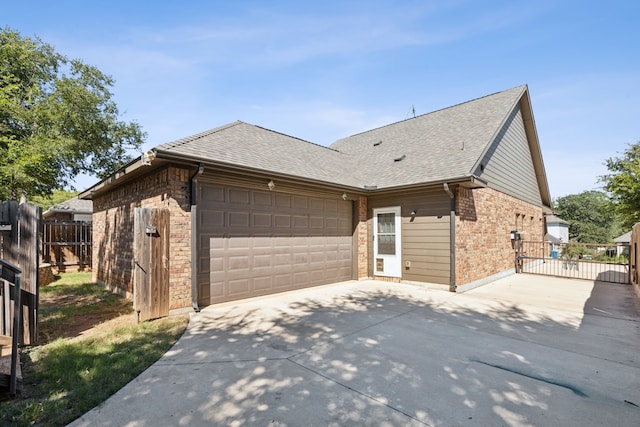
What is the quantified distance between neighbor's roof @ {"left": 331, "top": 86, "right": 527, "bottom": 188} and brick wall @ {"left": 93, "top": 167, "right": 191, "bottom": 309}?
240 inches

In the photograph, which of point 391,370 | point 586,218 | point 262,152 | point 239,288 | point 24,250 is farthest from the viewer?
point 586,218

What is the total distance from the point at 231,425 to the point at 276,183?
588 centimetres

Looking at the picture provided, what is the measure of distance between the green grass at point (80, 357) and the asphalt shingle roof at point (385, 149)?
3148 millimetres

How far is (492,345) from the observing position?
4.40 m

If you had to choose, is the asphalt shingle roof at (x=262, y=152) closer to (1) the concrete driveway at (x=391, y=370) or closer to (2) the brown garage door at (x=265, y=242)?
(2) the brown garage door at (x=265, y=242)

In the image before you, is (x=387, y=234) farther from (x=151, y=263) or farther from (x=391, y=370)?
(x=151, y=263)

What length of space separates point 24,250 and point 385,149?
11.1 meters

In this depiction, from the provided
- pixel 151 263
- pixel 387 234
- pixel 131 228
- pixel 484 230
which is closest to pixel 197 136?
pixel 131 228

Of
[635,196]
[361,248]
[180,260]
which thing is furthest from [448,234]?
[635,196]

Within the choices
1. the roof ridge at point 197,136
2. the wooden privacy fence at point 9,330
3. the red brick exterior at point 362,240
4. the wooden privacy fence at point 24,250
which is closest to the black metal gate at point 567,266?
→ the red brick exterior at point 362,240

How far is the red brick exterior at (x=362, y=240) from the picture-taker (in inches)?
398

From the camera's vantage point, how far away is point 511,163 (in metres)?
12.3

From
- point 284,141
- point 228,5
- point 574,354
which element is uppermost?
point 228,5

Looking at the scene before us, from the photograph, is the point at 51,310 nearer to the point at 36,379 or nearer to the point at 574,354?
the point at 36,379
